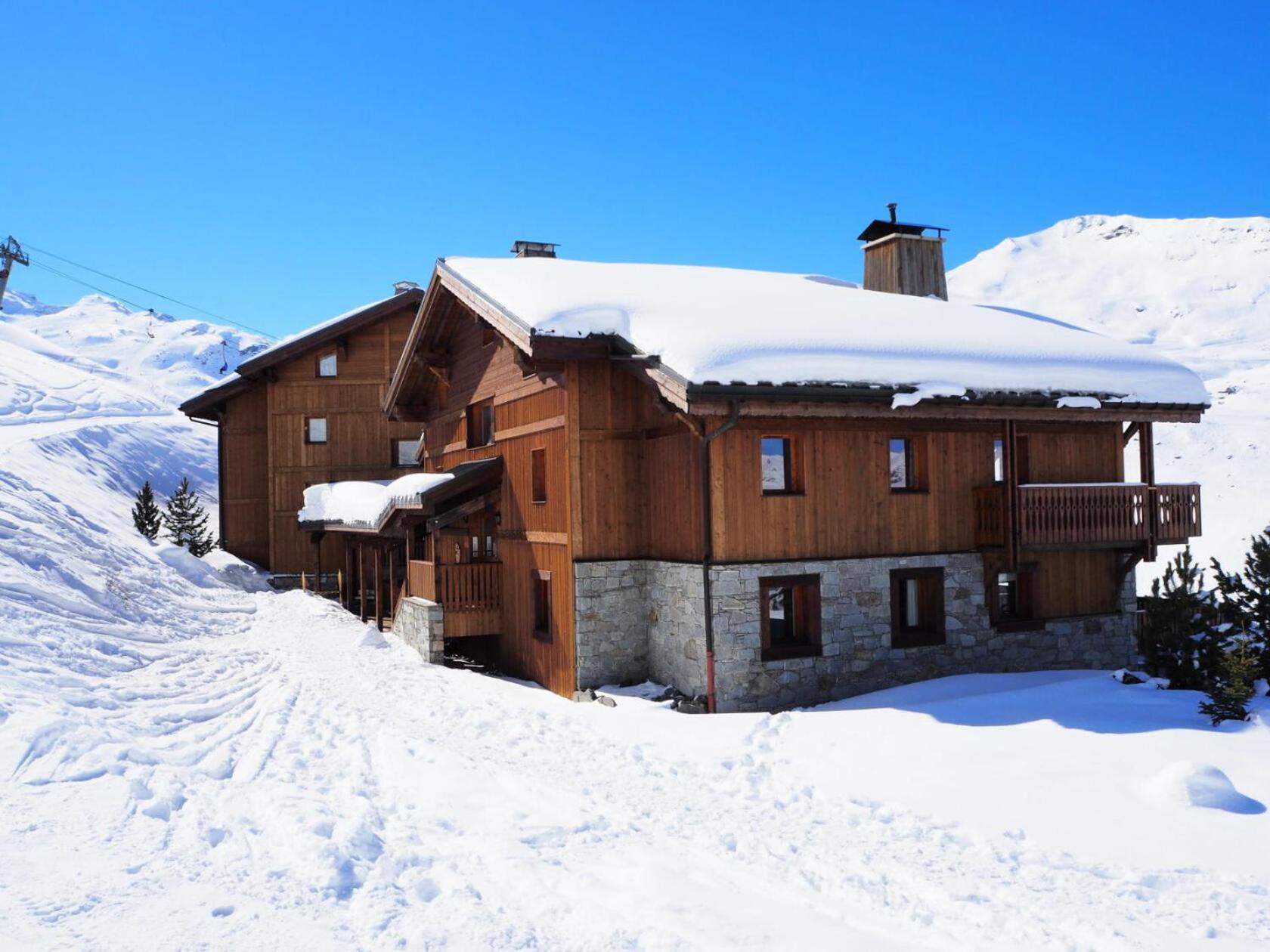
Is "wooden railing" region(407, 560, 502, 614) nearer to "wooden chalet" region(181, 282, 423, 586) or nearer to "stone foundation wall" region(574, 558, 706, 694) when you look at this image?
"stone foundation wall" region(574, 558, 706, 694)

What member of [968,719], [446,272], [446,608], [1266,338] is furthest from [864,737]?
[1266,338]

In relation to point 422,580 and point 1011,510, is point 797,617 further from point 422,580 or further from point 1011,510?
point 422,580

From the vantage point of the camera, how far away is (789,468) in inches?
571

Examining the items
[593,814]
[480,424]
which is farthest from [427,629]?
[593,814]

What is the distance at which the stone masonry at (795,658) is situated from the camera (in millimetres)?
13625

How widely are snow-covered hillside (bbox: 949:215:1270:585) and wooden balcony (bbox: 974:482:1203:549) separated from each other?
1968cm

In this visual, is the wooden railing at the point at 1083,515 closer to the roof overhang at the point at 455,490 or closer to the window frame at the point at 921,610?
the window frame at the point at 921,610

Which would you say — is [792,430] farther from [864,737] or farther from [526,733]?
[526,733]

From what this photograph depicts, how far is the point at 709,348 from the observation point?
43.9 feet

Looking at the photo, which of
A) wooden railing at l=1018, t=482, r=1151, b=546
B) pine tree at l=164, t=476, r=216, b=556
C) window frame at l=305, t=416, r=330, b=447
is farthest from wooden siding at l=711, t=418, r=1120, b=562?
pine tree at l=164, t=476, r=216, b=556

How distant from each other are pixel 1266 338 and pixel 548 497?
8859 cm

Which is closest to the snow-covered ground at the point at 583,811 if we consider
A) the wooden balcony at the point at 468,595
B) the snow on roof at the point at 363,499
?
the wooden balcony at the point at 468,595

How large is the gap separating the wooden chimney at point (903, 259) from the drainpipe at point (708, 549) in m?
9.84

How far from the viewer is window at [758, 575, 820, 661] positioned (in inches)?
546
